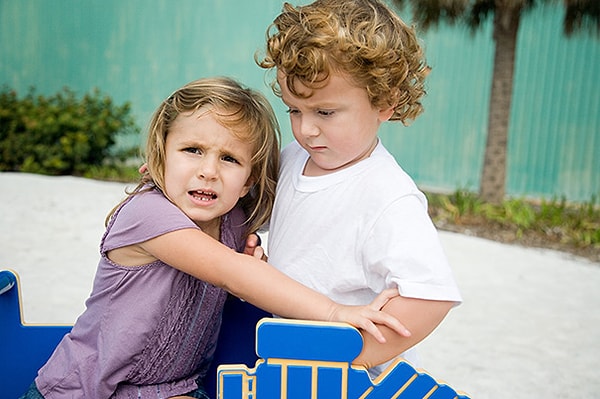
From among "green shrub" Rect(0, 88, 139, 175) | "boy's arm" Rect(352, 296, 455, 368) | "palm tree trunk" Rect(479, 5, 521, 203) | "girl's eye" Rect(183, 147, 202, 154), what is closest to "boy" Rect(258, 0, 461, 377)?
"boy's arm" Rect(352, 296, 455, 368)

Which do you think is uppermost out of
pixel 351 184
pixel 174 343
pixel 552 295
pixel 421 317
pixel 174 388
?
pixel 351 184

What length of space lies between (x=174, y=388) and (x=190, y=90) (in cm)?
73

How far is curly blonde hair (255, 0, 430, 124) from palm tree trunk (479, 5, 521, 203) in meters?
5.64

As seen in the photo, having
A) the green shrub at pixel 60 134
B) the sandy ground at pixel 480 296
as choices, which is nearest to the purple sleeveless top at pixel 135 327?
the sandy ground at pixel 480 296

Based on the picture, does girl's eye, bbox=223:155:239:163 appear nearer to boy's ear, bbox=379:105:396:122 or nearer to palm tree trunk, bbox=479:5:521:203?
boy's ear, bbox=379:105:396:122

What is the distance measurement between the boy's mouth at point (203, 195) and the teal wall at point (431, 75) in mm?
5856

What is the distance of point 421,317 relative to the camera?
1.53 metres

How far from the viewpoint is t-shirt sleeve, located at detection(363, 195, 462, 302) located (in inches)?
59.6

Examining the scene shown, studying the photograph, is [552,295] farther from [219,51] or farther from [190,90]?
[219,51]

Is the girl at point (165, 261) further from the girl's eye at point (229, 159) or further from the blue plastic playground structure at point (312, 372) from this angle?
the blue plastic playground structure at point (312, 372)

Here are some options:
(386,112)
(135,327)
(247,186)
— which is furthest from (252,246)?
(386,112)

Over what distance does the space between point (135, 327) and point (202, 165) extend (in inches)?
16.2

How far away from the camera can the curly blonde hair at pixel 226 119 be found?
5.89ft

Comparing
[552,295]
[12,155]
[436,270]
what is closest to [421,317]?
[436,270]
